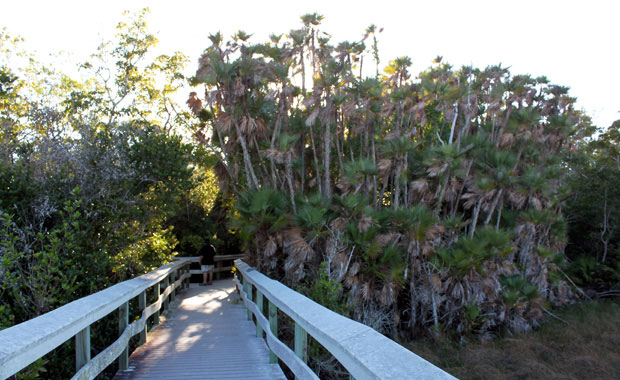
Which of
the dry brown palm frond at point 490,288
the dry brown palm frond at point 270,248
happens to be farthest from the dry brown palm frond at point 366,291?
the dry brown palm frond at point 490,288

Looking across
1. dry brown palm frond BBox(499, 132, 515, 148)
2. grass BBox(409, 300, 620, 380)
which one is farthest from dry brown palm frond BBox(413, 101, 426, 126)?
grass BBox(409, 300, 620, 380)

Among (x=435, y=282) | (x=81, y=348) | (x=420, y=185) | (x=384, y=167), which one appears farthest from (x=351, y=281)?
(x=81, y=348)

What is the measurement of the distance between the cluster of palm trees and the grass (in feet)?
3.01

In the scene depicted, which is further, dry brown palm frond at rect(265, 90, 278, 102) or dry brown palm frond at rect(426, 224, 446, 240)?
dry brown palm frond at rect(265, 90, 278, 102)

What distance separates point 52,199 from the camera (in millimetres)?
7574

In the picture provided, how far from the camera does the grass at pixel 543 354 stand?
12.8 m

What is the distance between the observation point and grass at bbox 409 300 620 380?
12.8 m

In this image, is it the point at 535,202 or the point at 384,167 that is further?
the point at 535,202

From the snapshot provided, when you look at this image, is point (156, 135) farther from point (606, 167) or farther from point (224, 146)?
point (606, 167)

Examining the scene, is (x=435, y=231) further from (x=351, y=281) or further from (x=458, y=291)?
(x=351, y=281)

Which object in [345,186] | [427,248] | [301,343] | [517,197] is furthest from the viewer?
[517,197]

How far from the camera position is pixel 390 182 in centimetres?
1836

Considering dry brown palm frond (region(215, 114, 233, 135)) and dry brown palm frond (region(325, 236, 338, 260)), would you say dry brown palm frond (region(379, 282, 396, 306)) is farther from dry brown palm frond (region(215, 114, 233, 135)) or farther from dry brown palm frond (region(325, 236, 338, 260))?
dry brown palm frond (region(215, 114, 233, 135))

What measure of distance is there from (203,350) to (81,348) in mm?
2881
